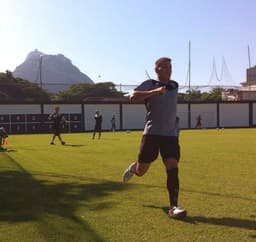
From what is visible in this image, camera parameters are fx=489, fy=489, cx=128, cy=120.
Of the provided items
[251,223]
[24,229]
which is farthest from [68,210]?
[251,223]

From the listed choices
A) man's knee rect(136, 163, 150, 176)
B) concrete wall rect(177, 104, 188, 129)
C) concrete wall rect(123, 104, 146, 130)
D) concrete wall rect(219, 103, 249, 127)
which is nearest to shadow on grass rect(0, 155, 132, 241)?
man's knee rect(136, 163, 150, 176)

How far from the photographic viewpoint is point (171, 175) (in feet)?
21.0

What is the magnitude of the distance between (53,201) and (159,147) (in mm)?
1980

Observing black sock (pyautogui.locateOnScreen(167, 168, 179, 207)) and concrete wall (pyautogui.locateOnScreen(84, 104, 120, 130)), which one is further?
concrete wall (pyautogui.locateOnScreen(84, 104, 120, 130))

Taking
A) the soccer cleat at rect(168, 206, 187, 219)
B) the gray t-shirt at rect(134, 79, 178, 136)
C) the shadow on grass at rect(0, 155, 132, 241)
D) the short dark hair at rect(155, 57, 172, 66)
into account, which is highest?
the short dark hair at rect(155, 57, 172, 66)

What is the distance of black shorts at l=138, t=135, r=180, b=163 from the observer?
6.41m

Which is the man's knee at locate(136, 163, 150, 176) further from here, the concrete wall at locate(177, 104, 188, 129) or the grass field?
the concrete wall at locate(177, 104, 188, 129)

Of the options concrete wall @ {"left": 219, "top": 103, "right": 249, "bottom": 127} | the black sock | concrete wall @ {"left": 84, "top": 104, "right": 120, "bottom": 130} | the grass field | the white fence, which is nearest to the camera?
the grass field

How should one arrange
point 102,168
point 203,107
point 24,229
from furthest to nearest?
1. point 203,107
2. point 102,168
3. point 24,229

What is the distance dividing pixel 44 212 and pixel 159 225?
168 cm

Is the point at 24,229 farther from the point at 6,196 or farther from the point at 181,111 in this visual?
the point at 181,111

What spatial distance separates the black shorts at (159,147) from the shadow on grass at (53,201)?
101cm

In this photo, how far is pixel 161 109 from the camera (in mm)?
6395

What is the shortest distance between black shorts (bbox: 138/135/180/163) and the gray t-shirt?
0.07m
